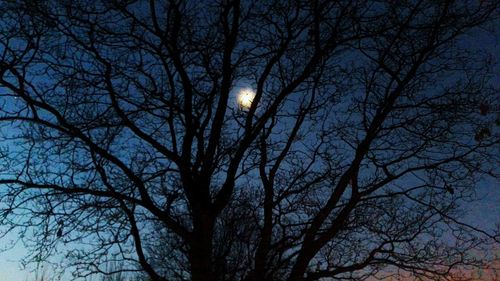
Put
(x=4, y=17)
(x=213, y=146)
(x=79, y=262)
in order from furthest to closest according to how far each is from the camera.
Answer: (x=213, y=146)
(x=79, y=262)
(x=4, y=17)

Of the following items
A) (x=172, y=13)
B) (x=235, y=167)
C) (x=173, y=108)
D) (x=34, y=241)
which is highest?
(x=172, y=13)

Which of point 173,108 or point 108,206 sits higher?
point 173,108

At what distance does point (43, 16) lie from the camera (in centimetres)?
868

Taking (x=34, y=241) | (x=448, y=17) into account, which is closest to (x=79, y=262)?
(x=34, y=241)

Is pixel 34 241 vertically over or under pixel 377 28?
under

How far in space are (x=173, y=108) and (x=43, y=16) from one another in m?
2.73

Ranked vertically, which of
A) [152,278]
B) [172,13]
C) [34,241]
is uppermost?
[172,13]

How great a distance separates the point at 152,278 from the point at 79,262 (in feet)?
3.98

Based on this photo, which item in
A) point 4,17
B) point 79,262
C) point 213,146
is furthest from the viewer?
point 213,146

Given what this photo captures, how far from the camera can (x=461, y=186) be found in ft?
32.1

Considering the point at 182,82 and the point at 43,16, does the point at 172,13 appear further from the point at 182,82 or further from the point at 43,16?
the point at 43,16

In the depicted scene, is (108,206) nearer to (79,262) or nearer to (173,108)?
(79,262)

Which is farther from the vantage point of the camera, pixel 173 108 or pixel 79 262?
pixel 173 108

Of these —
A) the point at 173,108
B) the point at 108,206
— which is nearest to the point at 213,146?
the point at 173,108
